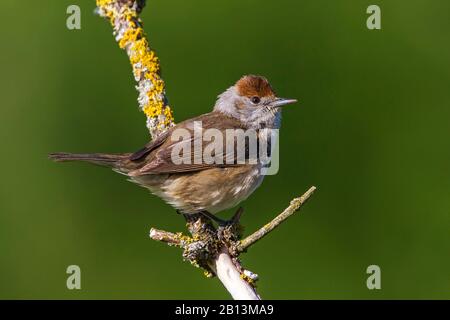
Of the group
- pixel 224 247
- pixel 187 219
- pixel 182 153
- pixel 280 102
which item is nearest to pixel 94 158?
pixel 182 153

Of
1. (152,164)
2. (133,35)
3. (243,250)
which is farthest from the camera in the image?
(133,35)

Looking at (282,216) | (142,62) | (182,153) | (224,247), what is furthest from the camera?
(142,62)

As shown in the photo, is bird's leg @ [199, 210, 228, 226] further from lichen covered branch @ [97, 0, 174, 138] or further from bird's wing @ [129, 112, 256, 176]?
lichen covered branch @ [97, 0, 174, 138]

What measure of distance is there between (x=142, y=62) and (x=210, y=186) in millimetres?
1020

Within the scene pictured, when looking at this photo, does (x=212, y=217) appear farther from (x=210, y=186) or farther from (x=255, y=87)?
(x=255, y=87)

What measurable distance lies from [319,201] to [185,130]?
4.31 feet

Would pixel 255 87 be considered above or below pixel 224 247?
above

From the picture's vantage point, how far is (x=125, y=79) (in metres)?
6.41

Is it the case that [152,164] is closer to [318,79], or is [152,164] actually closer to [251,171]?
[251,171]

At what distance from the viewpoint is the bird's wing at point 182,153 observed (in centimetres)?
535

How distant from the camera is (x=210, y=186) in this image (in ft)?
17.6

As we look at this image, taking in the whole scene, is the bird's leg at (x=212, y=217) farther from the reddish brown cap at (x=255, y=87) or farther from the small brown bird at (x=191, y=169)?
the reddish brown cap at (x=255, y=87)

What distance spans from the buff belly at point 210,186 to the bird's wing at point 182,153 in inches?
2.3

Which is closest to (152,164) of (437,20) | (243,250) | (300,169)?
(243,250)
